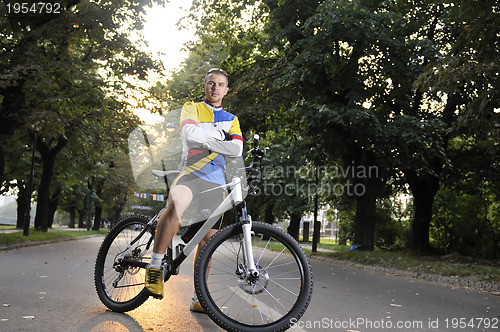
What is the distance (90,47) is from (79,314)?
16051 millimetres

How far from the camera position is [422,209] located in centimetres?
2141

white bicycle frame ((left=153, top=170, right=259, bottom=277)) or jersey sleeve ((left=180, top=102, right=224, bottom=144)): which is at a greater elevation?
jersey sleeve ((left=180, top=102, right=224, bottom=144))

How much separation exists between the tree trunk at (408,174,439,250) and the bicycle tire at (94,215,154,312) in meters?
18.0

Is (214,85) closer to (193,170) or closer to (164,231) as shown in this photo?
(193,170)

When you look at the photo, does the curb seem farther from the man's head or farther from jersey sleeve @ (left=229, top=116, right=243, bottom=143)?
the man's head

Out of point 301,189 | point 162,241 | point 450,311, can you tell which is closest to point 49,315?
point 162,241

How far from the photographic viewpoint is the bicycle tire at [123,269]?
457 cm

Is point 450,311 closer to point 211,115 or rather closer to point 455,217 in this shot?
point 211,115

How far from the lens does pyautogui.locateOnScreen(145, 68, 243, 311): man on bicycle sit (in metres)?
4.07

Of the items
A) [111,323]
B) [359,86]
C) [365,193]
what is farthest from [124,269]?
[365,193]

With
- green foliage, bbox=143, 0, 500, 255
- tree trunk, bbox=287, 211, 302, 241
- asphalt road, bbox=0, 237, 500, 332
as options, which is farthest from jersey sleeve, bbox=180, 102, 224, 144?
tree trunk, bbox=287, 211, 302, 241

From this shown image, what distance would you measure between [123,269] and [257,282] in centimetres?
163

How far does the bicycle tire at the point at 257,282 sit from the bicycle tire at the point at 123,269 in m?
0.94

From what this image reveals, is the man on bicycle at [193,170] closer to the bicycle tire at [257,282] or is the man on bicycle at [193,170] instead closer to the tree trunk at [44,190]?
the bicycle tire at [257,282]
